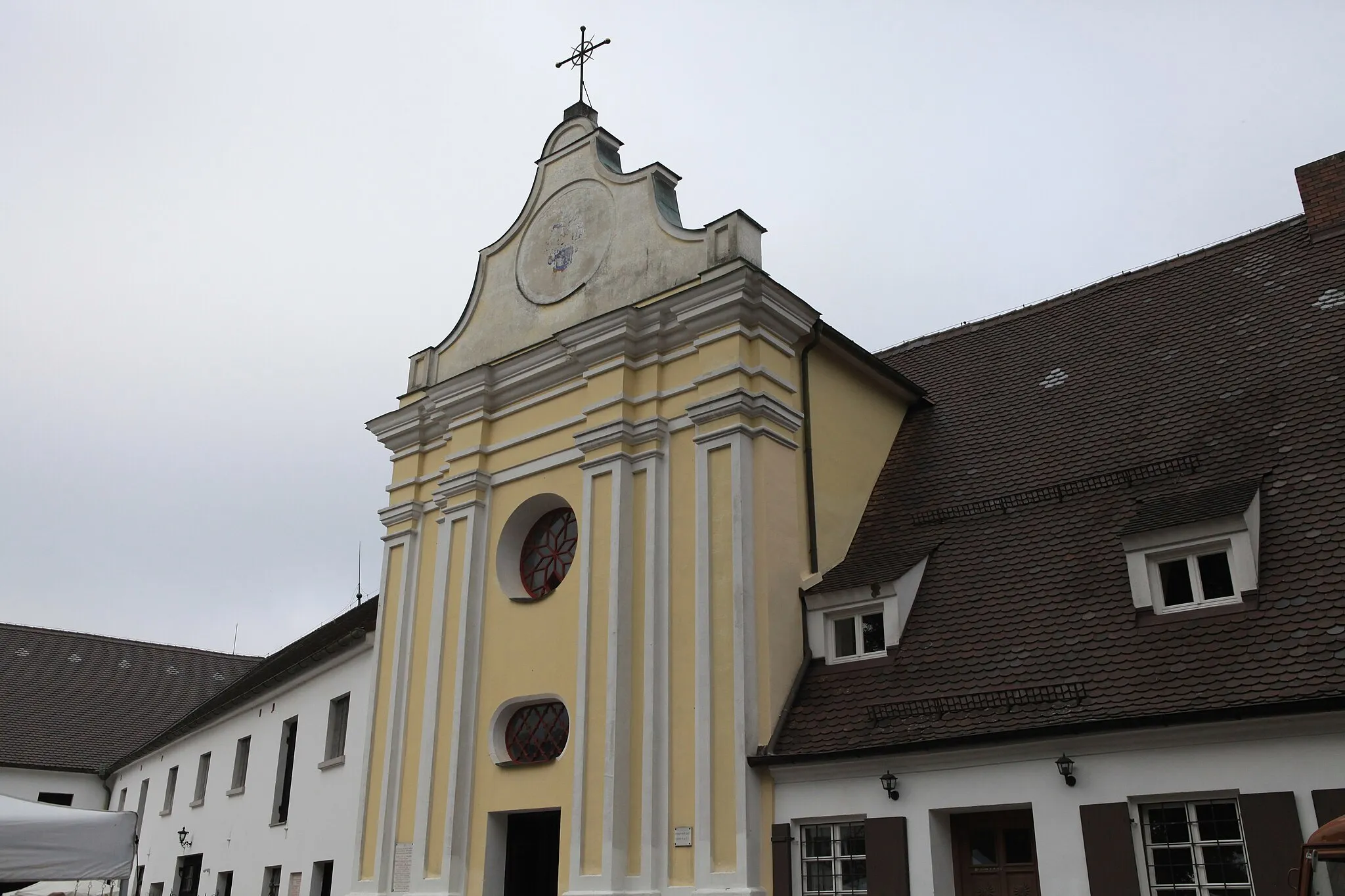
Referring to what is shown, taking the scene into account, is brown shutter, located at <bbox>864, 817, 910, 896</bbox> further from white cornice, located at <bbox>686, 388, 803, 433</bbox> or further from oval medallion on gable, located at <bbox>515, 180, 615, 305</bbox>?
oval medallion on gable, located at <bbox>515, 180, 615, 305</bbox>

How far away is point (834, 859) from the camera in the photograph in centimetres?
1150

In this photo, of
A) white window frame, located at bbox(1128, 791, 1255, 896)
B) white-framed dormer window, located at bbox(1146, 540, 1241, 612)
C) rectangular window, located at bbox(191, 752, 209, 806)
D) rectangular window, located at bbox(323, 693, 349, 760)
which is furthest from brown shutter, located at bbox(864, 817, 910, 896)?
rectangular window, located at bbox(191, 752, 209, 806)

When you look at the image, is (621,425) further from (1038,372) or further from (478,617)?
(1038,372)

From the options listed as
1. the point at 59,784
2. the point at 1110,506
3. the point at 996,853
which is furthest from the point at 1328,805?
the point at 59,784

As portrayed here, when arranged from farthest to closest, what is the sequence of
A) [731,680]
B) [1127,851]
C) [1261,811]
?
[731,680] → [1127,851] → [1261,811]

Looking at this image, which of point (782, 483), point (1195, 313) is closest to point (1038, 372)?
point (1195, 313)

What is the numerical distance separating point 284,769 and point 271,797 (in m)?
0.51

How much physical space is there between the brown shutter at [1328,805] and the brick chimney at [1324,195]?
841 cm

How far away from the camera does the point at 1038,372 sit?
15875 millimetres

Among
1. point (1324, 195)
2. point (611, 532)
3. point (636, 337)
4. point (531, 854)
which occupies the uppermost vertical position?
point (1324, 195)

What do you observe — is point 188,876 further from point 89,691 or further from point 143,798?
point 89,691

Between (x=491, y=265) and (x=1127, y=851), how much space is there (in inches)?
479

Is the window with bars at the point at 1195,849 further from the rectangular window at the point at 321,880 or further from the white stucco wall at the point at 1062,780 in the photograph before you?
the rectangular window at the point at 321,880

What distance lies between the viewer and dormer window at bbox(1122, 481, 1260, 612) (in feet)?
34.2
